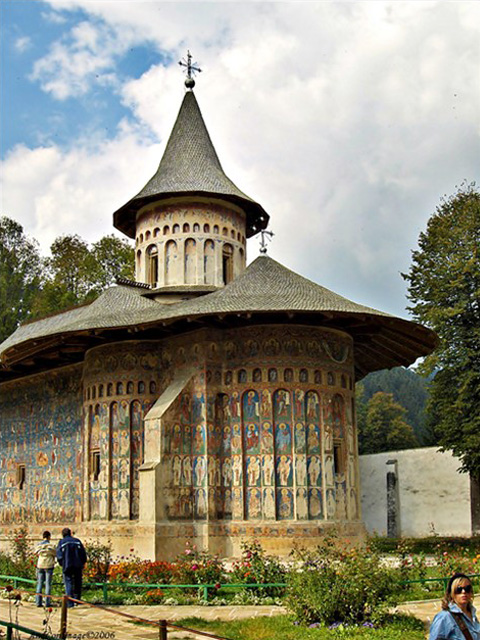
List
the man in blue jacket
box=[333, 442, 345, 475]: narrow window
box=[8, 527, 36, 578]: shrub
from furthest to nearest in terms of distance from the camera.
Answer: box=[333, 442, 345, 475]: narrow window < box=[8, 527, 36, 578]: shrub < the man in blue jacket

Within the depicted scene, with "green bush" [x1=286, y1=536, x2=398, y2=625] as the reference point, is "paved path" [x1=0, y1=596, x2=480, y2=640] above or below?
below

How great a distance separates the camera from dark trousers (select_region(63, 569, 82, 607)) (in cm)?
1113

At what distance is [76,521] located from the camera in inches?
753

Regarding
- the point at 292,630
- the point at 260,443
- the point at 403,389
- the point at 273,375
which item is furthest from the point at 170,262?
the point at 403,389

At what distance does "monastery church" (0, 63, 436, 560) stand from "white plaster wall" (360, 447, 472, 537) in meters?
6.77

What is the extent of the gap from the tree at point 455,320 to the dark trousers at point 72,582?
13199mm

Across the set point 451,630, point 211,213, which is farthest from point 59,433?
point 451,630

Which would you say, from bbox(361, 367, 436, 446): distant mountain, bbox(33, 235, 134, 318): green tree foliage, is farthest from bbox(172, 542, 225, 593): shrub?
bbox(361, 367, 436, 446): distant mountain

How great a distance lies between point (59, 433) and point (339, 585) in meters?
12.5

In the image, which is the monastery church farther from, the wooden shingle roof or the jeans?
the jeans

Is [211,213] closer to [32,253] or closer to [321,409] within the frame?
[321,409]

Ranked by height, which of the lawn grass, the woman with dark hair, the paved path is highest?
the woman with dark hair

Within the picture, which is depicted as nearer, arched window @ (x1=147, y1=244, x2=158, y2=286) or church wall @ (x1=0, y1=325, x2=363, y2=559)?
church wall @ (x1=0, y1=325, x2=363, y2=559)

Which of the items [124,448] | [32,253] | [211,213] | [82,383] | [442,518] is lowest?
[442,518]
